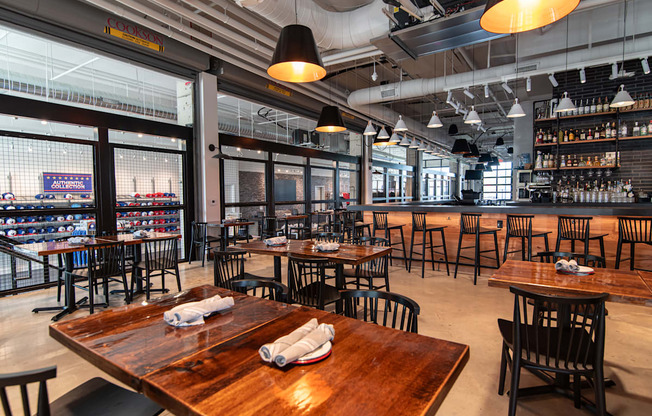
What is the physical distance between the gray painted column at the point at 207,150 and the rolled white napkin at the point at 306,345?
219 inches

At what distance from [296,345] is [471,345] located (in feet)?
7.43

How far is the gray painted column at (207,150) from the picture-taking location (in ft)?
20.4

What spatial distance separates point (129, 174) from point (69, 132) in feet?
3.36

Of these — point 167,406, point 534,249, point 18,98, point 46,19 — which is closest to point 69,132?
point 18,98

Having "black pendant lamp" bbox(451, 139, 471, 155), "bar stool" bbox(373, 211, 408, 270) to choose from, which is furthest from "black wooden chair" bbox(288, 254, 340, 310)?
"black pendant lamp" bbox(451, 139, 471, 155)

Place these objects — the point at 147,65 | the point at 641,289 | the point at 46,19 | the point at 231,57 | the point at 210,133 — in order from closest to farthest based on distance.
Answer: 1. the point at 641,289
2. the point at 46,19
3. the point at 147,65
4. the point at 231,57
5. the point at 210,133

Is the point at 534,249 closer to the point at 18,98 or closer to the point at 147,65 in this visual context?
the point at 147,65

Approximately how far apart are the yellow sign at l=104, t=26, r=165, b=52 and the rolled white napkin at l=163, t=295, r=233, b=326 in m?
4.91

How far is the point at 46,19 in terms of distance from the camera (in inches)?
164

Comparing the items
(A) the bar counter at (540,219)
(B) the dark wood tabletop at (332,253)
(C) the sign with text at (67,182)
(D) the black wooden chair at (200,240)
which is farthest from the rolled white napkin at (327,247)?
(C) the sign with text at (67,182)

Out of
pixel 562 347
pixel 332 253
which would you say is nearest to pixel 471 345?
pixel 562 347

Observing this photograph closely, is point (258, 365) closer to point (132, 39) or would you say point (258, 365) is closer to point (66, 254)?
point (66, 254)

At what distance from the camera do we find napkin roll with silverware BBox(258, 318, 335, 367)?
114cm

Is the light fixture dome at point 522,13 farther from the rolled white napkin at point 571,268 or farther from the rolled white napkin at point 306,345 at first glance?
the rolled white napkin at point 306,345
